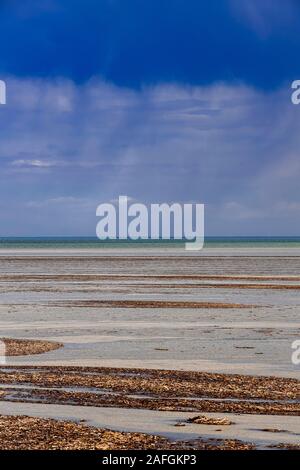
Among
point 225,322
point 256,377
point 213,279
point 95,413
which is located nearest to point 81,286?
point 213,279

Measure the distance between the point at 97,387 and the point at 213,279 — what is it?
46.5m

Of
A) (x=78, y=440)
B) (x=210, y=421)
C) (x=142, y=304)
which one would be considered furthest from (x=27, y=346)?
(x=142, y=304)

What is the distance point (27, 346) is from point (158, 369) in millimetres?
5657

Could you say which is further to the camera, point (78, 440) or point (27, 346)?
point (27, 346)

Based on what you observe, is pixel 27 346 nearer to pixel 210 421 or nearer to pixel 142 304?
pixel 210 421

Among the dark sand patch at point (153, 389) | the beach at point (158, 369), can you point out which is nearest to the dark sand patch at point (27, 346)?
the beach at point (158, 369)

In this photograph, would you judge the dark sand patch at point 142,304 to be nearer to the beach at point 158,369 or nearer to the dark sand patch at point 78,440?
the beach at point 158,369

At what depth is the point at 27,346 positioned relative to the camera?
84.9ft

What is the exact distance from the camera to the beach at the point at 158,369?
1494 cm

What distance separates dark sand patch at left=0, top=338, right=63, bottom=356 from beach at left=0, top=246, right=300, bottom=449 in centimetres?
3

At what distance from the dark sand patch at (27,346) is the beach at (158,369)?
28 millimetres

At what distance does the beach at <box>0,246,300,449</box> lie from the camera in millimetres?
14938
